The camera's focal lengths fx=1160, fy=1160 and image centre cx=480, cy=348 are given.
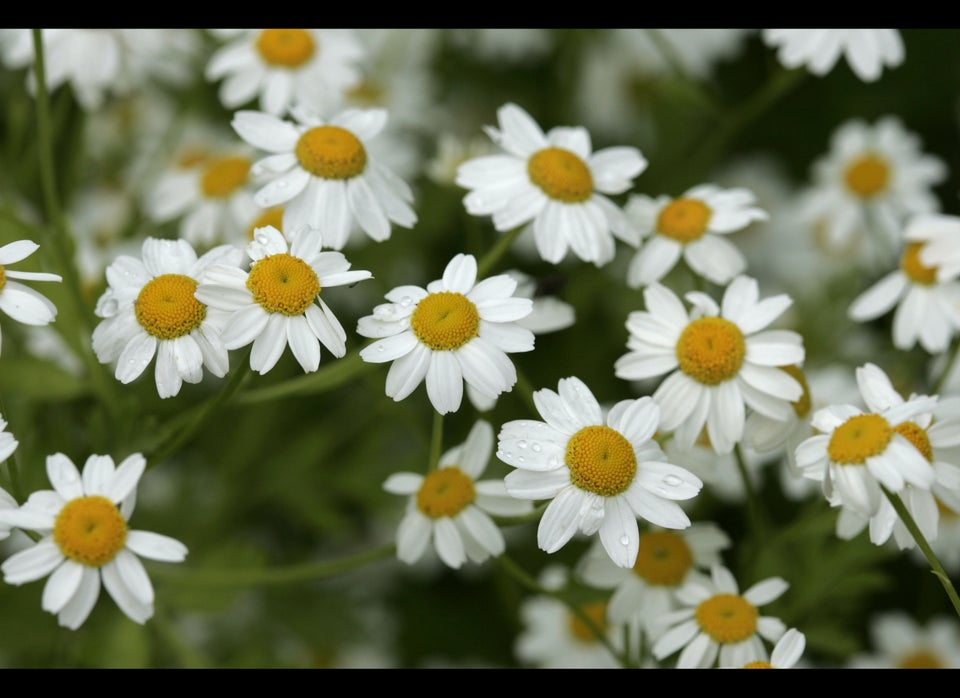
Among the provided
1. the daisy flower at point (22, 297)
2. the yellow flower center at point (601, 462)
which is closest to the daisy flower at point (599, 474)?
the yellow flower center at point (601, 462)

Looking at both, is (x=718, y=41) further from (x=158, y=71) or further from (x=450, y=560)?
(x=450, y=560)

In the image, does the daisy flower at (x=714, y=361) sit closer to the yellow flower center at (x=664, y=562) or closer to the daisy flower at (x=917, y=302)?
the yellow flower center at (x=664, y=562)

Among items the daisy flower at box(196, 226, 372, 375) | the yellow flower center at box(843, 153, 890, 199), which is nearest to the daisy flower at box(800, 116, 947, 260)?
the yellow flower center at box(843, 153, 890, 199)

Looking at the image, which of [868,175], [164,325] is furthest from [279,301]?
[868,175]

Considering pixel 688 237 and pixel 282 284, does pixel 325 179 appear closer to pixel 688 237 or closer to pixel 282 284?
pixel 282 284

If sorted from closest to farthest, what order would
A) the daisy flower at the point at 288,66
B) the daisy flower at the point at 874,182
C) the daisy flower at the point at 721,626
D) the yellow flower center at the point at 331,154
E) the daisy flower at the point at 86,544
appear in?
the daisy flower at the point at 86,544 → the daisy flower at the point at 721,626 → the yellow flower center at the point at 331,154 → the daisy flower at the point at 288,66 → the daisy flower at the point at 874,182

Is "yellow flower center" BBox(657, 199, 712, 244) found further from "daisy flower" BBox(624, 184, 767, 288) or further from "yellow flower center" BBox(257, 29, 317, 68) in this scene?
"yellow flower center" BBox(257, 29, 317, 68)
